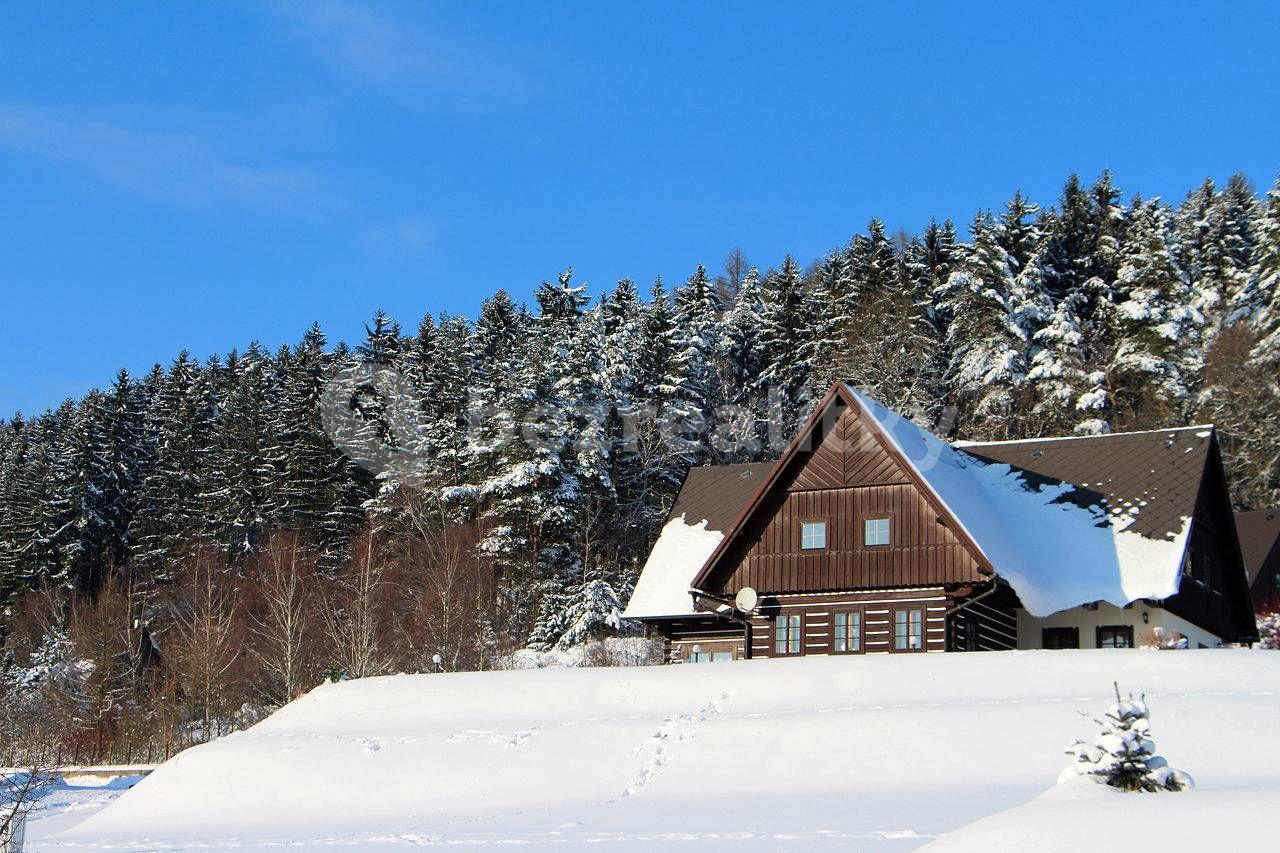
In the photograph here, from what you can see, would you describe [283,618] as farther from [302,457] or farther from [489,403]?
[302,457]

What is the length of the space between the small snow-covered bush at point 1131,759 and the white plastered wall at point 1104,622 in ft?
60.2

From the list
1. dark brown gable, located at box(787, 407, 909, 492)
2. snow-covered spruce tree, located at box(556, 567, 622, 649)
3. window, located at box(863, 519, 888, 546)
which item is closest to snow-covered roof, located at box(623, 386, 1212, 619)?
dark brown gable, located at box(787, 407, 909, 492)

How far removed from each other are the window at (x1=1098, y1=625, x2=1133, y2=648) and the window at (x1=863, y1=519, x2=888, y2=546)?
5383 millimetres

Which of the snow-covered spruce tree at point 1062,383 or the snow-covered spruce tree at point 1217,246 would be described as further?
the snow-covered spruce tree at point 1217,246

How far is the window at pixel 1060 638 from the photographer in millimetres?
32656

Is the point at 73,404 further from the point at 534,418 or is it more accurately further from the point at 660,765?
the point at 660,765

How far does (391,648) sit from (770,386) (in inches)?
934

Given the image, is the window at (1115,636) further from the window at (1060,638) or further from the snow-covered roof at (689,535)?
the snow-covered roof at (689,535)

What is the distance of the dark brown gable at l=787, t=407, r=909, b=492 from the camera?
1299 inches

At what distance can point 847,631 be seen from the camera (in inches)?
1291

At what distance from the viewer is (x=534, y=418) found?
56281 mm

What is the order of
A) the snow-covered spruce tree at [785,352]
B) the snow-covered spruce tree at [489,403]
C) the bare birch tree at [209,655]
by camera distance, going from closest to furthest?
the bare birch tree at [209,655], the snow-covered spruce tree at [489,403], the snow-covered spruce tree at [785,352]

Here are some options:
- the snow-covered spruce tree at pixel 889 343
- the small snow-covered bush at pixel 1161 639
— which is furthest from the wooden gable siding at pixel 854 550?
the snow-covered spruce tree at pixel 889 343

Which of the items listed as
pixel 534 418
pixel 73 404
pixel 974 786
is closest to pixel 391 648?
pixel 534 418
